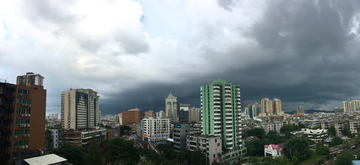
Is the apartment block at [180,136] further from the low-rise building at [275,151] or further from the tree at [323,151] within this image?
the tree at [323,151]

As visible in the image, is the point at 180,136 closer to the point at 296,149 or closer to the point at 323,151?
the point at 296,149

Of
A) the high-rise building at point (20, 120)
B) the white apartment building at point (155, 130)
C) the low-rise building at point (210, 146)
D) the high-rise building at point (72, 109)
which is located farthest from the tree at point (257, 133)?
the high-rise building at point (20, 120)

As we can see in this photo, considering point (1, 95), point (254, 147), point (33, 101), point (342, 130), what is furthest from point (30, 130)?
point (342, 130)

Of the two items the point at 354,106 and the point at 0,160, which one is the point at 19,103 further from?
the point at 354,106

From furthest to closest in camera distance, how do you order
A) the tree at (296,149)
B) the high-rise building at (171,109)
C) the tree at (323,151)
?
the high-rise building at (171,109)
the tree at (323,151)
the tree at (296,149)

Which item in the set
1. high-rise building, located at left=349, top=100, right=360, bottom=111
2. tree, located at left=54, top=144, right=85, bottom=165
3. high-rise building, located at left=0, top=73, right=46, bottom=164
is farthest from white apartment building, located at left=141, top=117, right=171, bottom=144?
high-rise building, located at left=349, top=100, right=360, bottom=111

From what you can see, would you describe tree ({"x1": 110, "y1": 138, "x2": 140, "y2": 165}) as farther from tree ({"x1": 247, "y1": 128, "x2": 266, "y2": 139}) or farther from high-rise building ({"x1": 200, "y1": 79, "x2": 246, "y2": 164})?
tree ({"x1": 247, "y1": 128, "x2": 266, "y2": 139})
